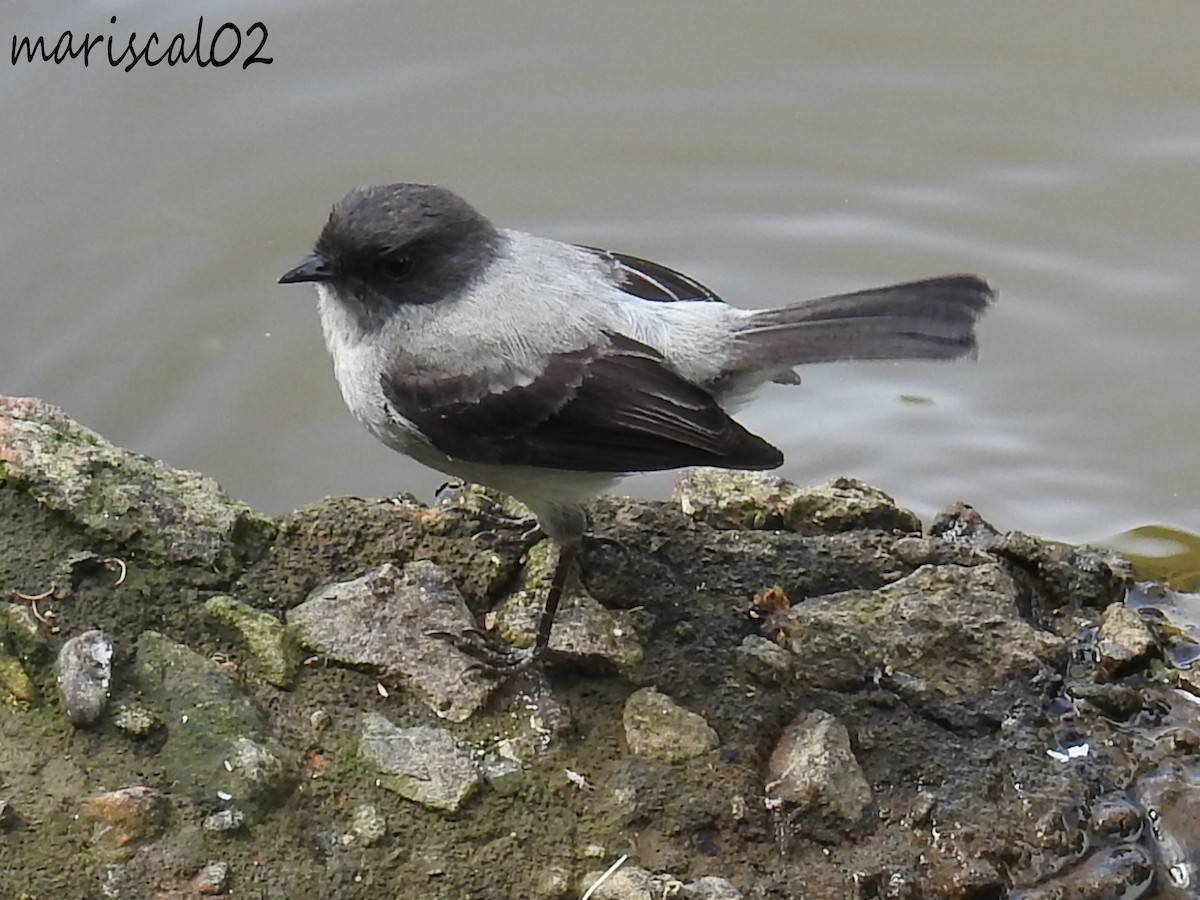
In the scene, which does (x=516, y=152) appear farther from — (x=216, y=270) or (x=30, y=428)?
(x=30, y=428)

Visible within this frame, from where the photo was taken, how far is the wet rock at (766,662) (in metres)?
4.18

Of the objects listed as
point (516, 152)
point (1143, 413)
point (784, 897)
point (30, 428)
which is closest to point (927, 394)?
point (1143, 413)

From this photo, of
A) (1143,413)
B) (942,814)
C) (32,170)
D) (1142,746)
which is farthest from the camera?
(32,170)

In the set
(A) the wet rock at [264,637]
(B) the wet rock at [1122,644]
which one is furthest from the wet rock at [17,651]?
(B) the wet rock at [1122,644]

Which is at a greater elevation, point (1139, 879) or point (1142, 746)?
point (1142, 746)

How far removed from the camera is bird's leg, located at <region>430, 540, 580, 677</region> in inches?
160

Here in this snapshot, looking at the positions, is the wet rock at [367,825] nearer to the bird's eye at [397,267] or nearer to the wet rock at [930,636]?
the wet rock at [930,636]

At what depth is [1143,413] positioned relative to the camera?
6.41 metres

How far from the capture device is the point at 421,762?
3.86 metres

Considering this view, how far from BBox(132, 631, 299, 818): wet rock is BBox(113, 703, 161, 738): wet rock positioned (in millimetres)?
28

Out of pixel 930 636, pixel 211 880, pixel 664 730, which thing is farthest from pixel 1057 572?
pixel 211 880

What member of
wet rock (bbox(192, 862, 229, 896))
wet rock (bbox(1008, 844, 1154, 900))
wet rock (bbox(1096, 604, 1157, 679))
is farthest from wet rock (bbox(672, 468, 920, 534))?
wet rock (bbox(192, 862, 229, 896))

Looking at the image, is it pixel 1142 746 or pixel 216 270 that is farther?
pixel 216 270

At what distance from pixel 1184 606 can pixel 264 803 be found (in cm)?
305
